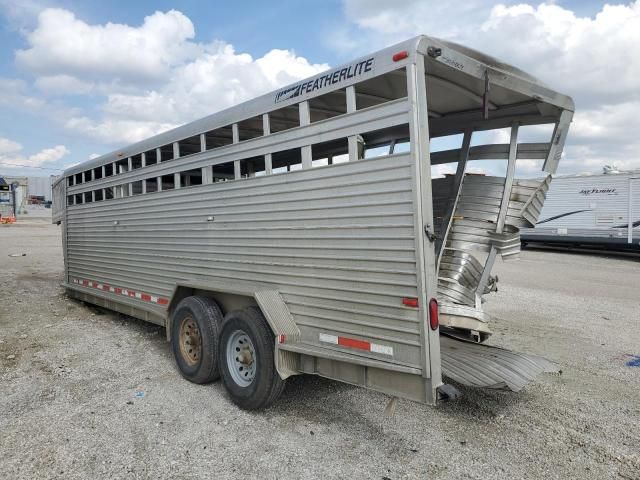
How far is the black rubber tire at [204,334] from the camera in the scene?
15.4 ft

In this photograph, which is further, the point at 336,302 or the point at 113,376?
the point at 113,376

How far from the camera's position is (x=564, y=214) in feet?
60.3

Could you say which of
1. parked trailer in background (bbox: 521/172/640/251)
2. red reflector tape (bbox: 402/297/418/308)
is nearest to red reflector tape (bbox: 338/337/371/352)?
red reflector tape (bbox: 402/297/418/308)

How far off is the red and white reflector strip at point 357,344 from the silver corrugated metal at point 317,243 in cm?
4

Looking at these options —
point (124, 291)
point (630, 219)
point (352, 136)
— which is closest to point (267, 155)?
point (352, 136)

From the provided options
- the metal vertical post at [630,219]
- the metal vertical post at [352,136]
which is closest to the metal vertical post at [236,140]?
the metal vertical post at [352,136]

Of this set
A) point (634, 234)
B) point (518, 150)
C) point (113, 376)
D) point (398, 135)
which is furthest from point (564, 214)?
point (113, 376)

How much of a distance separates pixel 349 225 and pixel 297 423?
1780 millimetres

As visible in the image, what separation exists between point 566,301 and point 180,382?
25.5 ft

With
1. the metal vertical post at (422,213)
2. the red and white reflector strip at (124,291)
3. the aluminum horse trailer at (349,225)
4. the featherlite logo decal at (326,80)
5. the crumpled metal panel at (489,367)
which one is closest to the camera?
the metal vertical post at (422,213)

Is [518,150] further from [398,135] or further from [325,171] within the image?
[325,171]

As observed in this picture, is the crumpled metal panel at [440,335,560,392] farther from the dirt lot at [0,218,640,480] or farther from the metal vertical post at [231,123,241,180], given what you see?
the metal vertical post at [231,123,241,180]

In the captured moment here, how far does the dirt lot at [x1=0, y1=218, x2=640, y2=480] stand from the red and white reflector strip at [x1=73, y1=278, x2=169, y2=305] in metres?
0.63

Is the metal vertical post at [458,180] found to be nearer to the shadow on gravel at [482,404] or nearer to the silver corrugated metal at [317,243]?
the shadow on gravel at [482,404]
